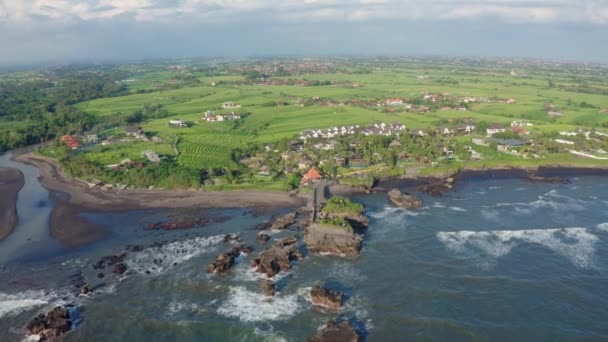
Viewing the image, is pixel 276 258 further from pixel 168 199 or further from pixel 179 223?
pixel 168 199

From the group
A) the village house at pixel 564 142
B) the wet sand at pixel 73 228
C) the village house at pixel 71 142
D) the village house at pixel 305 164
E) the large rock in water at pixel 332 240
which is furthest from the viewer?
the village house at pixel 71 142

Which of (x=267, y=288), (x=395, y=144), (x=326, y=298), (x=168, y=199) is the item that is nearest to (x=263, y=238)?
(x=267, y=288)

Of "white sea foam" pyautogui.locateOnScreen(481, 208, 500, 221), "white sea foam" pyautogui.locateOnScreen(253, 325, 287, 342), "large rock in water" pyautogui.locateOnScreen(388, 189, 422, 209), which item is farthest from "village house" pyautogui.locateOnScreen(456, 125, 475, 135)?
"white sea foam" pyautogui.locateOnScreen(253, 325, 287, 342)

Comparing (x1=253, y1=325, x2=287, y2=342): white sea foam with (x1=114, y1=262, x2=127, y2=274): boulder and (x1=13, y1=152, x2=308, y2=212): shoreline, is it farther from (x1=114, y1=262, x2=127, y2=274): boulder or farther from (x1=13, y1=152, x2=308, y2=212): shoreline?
(x1=13, y1=152, x2=308, y2=212): shoreline

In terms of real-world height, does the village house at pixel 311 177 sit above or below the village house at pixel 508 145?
below

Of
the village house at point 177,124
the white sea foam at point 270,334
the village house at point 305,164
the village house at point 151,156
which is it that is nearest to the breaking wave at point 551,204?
the village house at point 305,164

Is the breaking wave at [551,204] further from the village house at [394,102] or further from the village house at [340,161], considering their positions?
the village house at [394,102]
